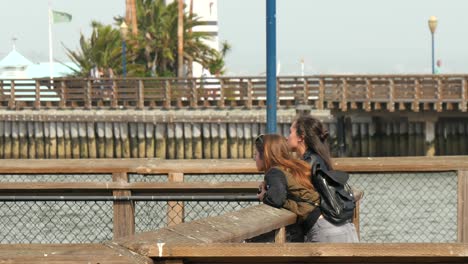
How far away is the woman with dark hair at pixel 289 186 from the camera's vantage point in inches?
277

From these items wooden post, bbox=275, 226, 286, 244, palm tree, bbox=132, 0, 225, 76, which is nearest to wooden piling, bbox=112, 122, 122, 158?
palm tree, bbox=132, 0, 225, 76

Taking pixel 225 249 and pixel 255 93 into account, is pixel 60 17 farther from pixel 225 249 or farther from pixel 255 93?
pixel 225 249

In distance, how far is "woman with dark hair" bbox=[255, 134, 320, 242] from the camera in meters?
7.03

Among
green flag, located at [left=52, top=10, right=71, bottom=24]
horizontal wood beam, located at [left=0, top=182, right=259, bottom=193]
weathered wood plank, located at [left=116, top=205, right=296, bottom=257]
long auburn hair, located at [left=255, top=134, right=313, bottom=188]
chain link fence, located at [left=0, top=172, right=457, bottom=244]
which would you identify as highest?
green flag, located at [left=52, top=10, right=71, bottom=24]

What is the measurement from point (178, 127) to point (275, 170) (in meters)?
46.9

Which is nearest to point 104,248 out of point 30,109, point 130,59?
point 30,109

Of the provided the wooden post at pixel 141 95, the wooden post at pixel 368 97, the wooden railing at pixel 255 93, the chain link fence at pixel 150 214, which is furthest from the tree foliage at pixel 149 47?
the chain link fence at pixel 150 214

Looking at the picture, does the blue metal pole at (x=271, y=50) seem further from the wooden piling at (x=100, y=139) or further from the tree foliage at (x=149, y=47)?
the tree foliage at (x=149, y=47)

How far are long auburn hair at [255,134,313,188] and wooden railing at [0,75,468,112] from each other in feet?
133

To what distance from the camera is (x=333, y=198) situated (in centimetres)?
699

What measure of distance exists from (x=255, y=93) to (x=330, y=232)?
47.4m

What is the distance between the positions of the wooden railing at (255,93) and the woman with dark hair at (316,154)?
4030 centimetres

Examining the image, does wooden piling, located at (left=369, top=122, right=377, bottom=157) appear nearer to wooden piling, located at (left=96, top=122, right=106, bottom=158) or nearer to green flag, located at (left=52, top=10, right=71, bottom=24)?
wooden piling, located at (left=96, top=122, right=106, bottom=158)

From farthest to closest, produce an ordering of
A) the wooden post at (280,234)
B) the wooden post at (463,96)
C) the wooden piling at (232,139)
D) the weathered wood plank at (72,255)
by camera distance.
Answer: the wooden piling at (232,139), the wooden post at (463,96), the wooden post at (280,234), the weathered wood plank at (72,255)
